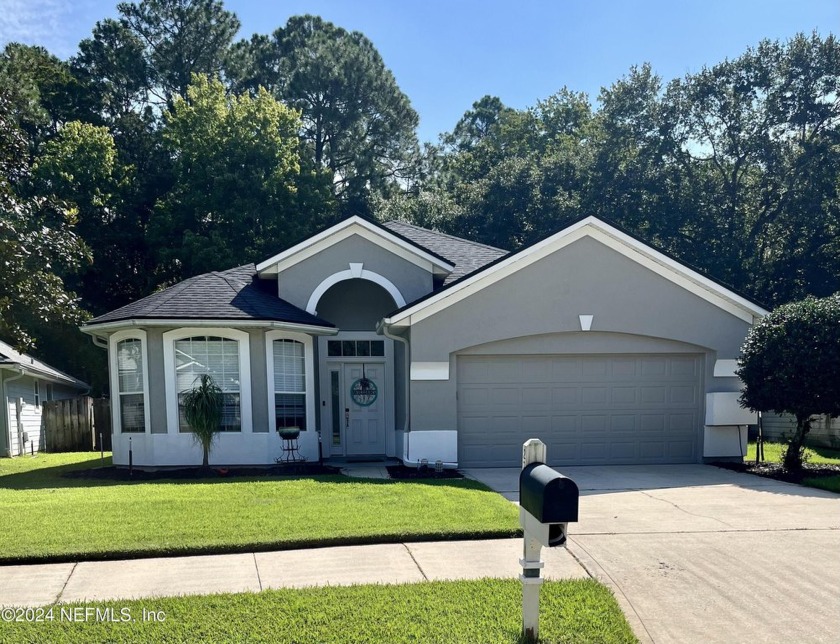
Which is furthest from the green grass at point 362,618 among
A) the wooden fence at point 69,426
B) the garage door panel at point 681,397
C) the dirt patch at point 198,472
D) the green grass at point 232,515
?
the wooden fence at point 69,426

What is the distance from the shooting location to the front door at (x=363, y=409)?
1464 centimetres

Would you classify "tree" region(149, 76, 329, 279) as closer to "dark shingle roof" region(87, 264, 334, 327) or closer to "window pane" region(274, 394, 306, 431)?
"dark shingle roof" region(87, 264, 334, 327)

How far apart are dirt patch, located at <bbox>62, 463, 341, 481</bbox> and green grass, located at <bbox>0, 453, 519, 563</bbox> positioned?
0.52 metres

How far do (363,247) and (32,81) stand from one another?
820 inches

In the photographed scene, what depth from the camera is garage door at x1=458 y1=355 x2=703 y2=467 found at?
12578 mm

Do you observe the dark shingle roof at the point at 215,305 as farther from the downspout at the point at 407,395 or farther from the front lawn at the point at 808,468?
the front lawn at the point at 808,468

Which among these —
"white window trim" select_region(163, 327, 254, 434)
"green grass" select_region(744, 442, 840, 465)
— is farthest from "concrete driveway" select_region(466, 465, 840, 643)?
"white window trim" select_region(163, 327, 254, 434)

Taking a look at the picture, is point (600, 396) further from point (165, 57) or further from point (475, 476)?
point (165, 57)

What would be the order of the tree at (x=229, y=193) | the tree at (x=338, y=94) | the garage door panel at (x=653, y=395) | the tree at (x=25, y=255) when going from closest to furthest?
the tree at (x=25, y=255)
the garage door panel at (x=653, y=395)
the tree at (x=229, y=193)
the tree at (x=338, y=94)

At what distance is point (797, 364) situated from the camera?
36.1ft

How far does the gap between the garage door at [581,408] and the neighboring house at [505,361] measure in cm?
3

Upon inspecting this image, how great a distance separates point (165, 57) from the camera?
111ft

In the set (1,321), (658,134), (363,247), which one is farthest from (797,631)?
(658,134)

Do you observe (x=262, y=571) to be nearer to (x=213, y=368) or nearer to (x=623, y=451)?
(x=213, y=368)
